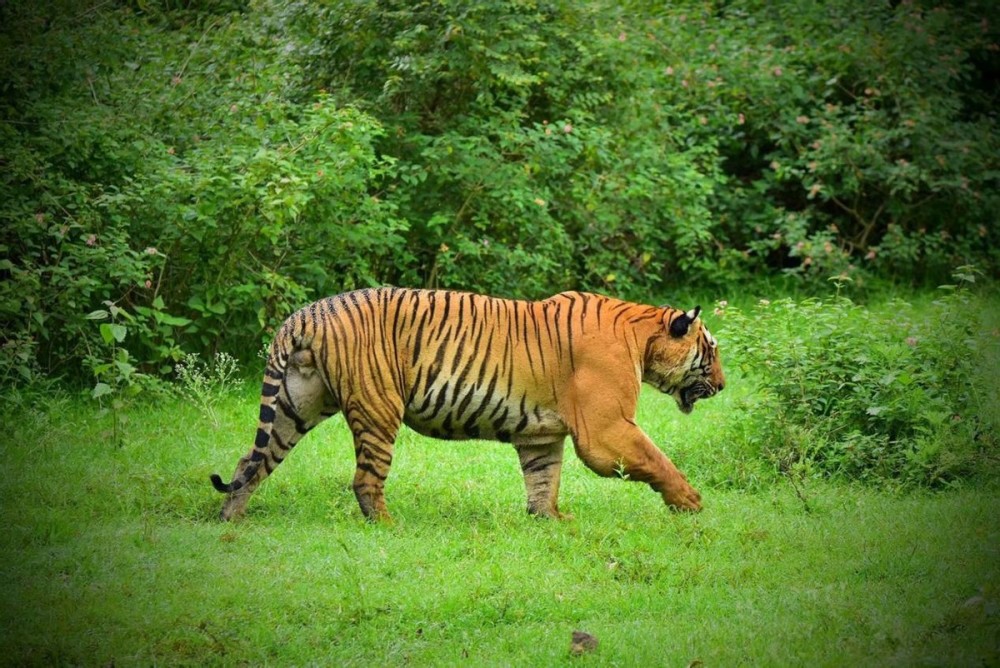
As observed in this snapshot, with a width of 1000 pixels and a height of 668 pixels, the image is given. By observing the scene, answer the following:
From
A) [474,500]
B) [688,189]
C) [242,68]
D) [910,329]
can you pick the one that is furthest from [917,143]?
[474,500]

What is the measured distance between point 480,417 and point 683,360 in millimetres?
1279

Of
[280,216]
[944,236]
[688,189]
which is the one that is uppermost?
[280,216]

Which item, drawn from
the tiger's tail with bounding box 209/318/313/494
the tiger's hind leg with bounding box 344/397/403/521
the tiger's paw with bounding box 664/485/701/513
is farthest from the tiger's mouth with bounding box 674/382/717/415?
the tiger's tail with bounding box 209/318/313/494

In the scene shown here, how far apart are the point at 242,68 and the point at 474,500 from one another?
215 inches

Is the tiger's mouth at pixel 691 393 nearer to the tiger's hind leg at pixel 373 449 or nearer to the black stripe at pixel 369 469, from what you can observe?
the tiger's hind leg at pixel 373 449

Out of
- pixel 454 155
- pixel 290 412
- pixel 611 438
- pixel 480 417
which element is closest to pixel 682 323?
pixel 611 438

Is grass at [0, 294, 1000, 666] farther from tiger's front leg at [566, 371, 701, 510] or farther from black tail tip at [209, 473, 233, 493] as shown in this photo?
tiger's front leg at [566, 371, 701, 510]

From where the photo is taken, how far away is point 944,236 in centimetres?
1391

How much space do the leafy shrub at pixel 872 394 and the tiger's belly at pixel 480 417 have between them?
175cm

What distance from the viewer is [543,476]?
753cm

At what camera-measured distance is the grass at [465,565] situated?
5.50 meters

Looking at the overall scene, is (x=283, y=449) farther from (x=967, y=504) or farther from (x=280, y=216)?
(x=967, y=504)

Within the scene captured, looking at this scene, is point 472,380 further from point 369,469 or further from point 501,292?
point 501,292

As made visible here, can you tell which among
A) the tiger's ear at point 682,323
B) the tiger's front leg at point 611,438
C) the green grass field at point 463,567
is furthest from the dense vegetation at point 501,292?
the tiger's ear at point 682,323
